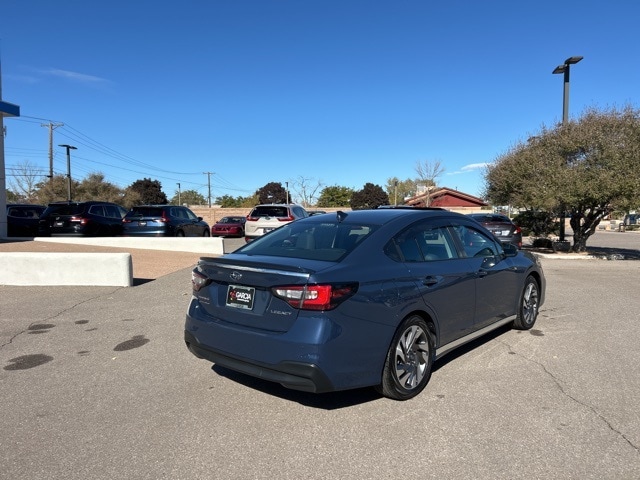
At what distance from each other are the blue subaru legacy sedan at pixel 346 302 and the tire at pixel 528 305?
3.66ft

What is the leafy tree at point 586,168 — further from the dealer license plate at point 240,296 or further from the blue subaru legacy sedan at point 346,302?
the dealer license plate at point 240,296

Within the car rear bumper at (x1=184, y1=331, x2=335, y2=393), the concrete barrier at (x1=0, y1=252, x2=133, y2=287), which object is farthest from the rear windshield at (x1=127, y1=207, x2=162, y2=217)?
the car rear bumper at (x1=184, y1=331, x2=335, y2=393)

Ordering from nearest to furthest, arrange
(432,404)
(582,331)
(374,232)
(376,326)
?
(376,326) → (432,404) → (374,232) → (582,331)

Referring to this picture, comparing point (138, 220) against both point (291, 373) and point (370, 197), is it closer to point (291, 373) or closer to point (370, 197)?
point (291, 373)

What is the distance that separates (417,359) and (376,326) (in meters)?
0.75

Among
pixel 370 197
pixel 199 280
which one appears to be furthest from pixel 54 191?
pixel 199 280

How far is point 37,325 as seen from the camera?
20.8ft

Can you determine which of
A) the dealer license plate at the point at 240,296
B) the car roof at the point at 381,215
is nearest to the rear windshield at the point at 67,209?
the car roof at the point at 381,215

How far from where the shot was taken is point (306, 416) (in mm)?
3656

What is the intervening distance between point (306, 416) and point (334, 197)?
78755mm

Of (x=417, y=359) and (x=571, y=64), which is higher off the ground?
(x=571, y=64)

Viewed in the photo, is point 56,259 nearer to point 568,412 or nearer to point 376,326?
point 376,326

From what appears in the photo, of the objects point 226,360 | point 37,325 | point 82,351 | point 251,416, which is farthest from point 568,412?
point 37,325

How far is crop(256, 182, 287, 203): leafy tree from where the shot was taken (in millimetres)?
82012
